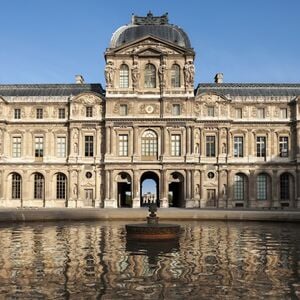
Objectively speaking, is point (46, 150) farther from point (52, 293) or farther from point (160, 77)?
point (52, 293)

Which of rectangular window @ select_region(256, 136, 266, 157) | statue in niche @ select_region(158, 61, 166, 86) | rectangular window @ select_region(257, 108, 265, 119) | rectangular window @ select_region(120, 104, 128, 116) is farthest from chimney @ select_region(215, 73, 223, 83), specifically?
rectangular window @ select_region(120, 104, 128, 116)

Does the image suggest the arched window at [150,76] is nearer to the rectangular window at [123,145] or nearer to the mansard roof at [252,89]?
the mansard roof at [252,89]

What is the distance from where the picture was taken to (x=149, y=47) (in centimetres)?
5634

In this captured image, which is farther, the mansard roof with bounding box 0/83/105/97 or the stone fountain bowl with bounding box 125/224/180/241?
the mansard roof with bounding box 0/83/105/97

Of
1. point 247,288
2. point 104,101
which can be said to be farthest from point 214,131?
point 247,288

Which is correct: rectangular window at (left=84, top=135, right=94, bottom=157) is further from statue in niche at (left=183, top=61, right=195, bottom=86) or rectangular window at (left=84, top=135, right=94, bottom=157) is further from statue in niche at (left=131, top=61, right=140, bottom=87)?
statue in niche at (left=183, top=61, right=195, bottom=86)

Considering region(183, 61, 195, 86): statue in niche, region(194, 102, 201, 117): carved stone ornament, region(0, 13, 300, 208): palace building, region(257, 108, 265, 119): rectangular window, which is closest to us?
region(0, 13, 300, 208): palace building

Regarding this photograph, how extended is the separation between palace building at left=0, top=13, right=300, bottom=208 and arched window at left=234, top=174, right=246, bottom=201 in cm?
12

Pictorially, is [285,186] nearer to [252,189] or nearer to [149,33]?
[252,189]

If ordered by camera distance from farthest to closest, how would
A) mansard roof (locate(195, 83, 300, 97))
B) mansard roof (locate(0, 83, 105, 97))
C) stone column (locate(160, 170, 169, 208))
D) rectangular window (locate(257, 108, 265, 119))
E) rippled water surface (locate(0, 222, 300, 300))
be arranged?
mansard roof (locate(0, 83, 105, 97)) < mansard roof (locate(195, 83, 300, 97)) < rectangular window (locate(257, 108, 265, 119)) < stone column (locate(160, 170, 169, 208)) < rippled water surface (locate(0, 222, 300, 300))

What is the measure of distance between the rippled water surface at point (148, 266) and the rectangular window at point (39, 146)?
103ft

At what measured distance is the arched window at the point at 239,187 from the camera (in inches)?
2234

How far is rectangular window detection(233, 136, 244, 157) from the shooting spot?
188 ft

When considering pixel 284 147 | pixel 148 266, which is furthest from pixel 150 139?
pixel 148 266
